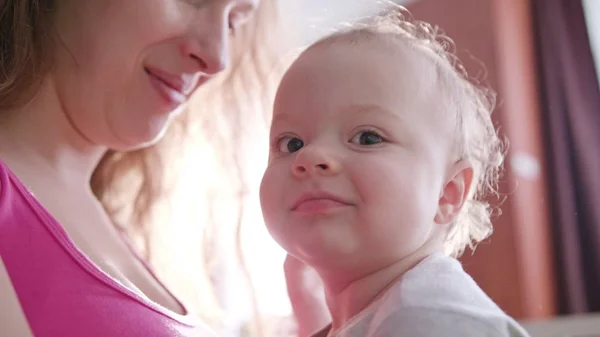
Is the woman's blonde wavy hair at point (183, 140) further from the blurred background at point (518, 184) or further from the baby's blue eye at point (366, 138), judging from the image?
the baby's blue eye at point (366, 138)

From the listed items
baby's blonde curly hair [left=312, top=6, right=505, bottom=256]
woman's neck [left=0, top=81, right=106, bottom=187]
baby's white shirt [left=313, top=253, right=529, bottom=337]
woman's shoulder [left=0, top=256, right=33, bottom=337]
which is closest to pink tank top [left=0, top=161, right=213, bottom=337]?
woman's shoulder [left=0, top=256, right=33, bottom=337]

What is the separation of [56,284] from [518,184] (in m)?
0.87

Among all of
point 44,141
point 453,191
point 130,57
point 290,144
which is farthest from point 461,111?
point 44,141

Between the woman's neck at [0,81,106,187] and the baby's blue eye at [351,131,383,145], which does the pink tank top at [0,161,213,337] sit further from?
the baby's blue eye at [351,131,383,145]

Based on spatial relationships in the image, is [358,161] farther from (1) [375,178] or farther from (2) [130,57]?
(2) [130,57]

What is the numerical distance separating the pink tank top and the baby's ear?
1.11ft

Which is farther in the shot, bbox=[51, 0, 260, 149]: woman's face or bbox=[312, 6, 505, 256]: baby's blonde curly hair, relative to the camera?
bbox=[51, 0, 260, 149]: woman's face

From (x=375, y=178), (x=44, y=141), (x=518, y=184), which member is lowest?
(x=518, y=184)

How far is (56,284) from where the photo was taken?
24.7 inches

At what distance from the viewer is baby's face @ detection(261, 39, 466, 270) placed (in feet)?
1.95

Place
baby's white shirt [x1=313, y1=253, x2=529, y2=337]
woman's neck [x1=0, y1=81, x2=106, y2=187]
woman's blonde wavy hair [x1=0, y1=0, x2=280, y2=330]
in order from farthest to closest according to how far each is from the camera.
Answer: woman's blonde wavy hair [x1=0, y1=0, x2=280, y2=330] → woman's neck [x1=0, y1=81, x2=106, y2=187] → baby's white shirt [x1=313, y1=253, x2=529, y2=337]

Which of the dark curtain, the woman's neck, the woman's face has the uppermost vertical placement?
the woman's face

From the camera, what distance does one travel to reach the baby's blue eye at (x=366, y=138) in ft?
2.03

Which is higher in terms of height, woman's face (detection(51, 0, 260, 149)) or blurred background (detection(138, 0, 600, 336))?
woman's face (detection(51, 0, 260, 149))
